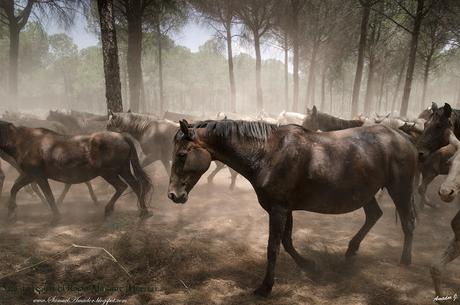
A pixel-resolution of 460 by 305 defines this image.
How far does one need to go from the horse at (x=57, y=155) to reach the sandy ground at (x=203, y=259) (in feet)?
2.79

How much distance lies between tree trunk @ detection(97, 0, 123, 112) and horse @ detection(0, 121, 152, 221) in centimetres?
292

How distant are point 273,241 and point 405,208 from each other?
2243 millimetres

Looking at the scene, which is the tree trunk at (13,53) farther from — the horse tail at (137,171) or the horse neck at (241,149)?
the horse neck at (241,149)

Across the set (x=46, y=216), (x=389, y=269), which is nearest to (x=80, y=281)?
(x=46, y=216)

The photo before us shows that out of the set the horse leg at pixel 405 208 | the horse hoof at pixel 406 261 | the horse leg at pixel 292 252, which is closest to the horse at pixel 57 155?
the horse leg at pixel 292 252

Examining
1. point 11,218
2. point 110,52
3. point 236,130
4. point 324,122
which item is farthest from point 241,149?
point 110,52

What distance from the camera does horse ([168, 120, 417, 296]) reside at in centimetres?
416

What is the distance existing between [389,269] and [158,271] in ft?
10.7

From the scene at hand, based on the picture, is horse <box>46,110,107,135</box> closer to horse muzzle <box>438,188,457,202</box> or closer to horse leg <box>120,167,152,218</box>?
horse leg <box>120,167,152,218</box>

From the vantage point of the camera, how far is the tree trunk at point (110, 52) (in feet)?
30.9

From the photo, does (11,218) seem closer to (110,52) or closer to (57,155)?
(57,155)

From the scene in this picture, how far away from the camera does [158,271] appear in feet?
15.4

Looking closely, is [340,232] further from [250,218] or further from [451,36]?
[451,36]

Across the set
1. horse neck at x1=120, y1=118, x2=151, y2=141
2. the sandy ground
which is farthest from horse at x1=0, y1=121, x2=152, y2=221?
horse neck at x1=120, y1=118, x2=151, y2=141
